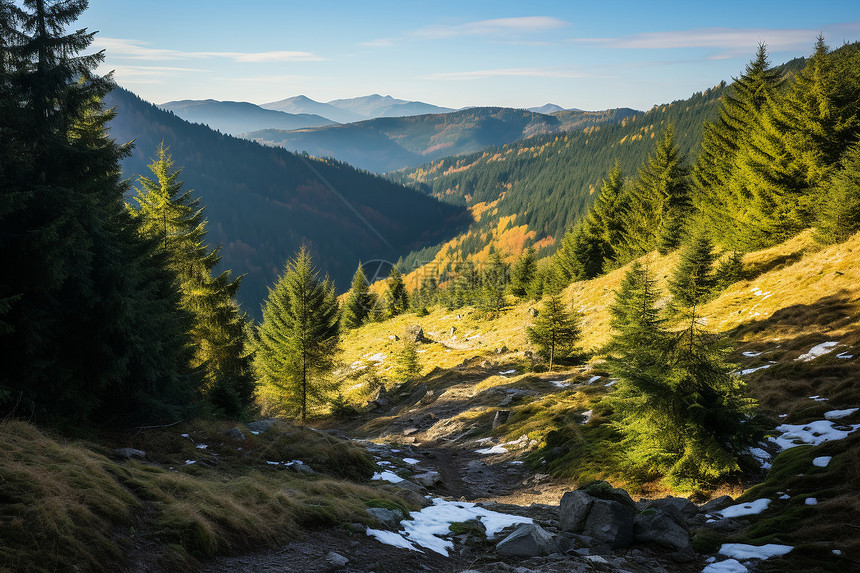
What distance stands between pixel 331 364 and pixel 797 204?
32973mm

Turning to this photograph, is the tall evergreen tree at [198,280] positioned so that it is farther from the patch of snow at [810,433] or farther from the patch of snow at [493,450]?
the patch of snow at [810,433]

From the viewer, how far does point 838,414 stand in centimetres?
1185

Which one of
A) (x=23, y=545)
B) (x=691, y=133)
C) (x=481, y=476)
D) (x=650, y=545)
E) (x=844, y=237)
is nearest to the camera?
(x=23, y=545)

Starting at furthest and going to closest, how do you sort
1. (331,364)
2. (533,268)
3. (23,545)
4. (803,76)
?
(533,268) → (803,76) → (331,364) → (23,545)

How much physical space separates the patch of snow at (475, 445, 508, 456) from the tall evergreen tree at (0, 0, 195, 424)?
1300 cm

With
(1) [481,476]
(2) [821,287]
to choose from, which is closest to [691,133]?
(2) [821,287]

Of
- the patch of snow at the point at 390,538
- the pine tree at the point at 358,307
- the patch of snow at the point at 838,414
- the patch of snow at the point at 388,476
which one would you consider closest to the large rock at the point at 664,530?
the patch of snow at the point at 390,538

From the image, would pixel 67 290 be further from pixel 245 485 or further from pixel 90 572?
pixel 90 572

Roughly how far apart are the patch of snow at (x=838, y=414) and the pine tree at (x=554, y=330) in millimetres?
16166

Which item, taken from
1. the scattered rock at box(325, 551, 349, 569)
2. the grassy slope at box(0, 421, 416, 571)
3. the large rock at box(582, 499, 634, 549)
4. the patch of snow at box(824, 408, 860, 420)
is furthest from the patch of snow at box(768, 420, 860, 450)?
the scattered rock at box(325, 551, 349, 569)

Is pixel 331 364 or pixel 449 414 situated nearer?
pixel 449 414

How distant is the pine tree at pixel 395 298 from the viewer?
244ft

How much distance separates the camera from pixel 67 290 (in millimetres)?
10203

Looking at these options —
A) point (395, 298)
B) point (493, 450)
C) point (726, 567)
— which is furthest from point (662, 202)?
point (395, 298)
